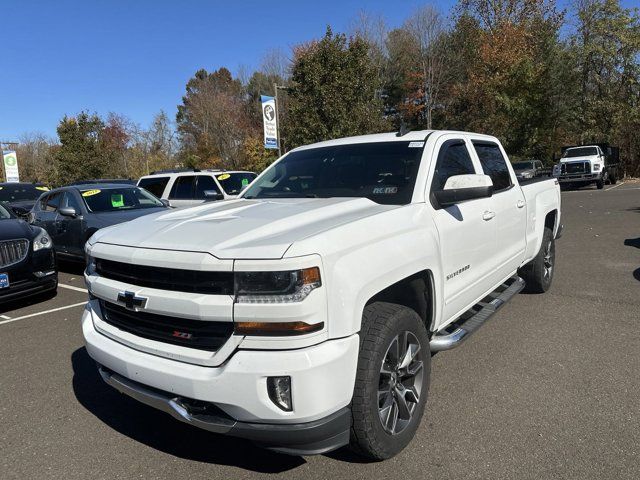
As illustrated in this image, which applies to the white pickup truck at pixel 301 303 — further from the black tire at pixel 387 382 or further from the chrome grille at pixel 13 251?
the chrome grille at pixel 13 251

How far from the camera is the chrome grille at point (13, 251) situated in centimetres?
600

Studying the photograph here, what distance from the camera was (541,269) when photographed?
5723 mm

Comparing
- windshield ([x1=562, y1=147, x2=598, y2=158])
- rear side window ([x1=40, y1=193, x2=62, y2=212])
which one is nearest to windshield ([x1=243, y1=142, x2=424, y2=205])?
rear side window ([x1=40, y1=193, x2=62, y2=212])

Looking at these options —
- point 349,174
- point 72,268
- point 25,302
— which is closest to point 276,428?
point 349,174

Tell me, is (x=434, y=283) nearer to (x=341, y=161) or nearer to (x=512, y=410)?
(x=512, y=410)

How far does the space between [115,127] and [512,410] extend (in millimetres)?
49546

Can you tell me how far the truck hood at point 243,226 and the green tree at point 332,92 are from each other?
16686mm

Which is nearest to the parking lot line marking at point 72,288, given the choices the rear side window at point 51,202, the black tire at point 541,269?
the rear side window at point 51,202

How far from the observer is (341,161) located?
4.01m

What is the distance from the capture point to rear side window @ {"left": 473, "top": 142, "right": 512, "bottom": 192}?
4539 millimetres

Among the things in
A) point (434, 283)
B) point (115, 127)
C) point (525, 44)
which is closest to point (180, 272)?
point (434, 283)

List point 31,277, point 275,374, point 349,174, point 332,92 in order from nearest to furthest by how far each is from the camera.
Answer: point 275,374 → point 349,174 → point 31,277 → point 332,92

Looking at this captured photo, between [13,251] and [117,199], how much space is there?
2.95 m

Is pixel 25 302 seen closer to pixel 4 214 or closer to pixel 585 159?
pixel 4 214
